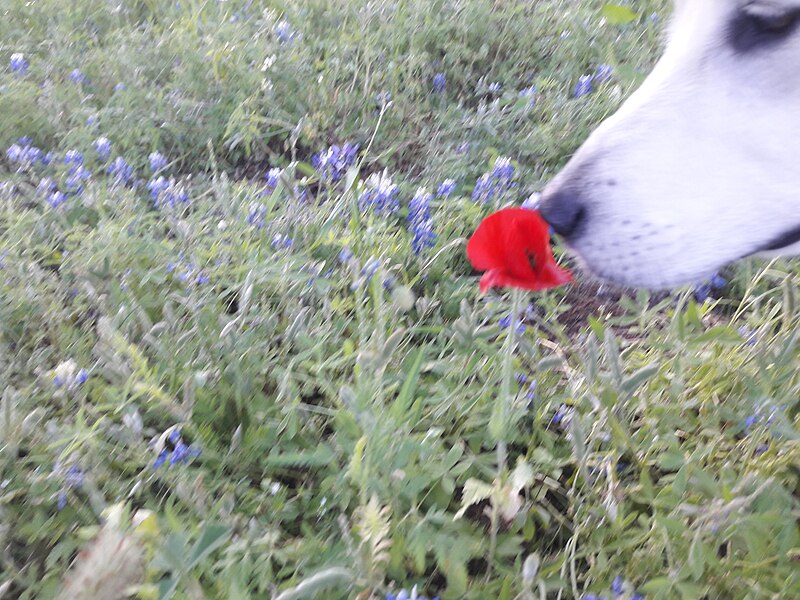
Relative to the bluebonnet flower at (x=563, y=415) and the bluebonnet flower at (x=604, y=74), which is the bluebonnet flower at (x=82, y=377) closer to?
the bluebonnet flower at (x=563, y=415)

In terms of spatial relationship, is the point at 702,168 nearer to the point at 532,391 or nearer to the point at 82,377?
the point at 532,391

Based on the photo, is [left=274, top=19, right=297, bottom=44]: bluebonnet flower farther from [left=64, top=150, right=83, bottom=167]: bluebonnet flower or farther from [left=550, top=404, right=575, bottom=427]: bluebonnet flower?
[left=550, top=404, right=575, bottom=427]: bluebonnet flower

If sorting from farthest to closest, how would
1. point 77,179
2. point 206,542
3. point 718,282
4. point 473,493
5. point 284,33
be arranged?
point 284,33
point 77,179
point 718,282
point 473,493
point 206,542

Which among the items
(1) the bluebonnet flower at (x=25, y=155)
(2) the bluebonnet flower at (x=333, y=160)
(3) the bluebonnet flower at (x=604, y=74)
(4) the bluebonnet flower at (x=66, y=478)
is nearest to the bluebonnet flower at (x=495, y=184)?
(2) the bluebonnet flower at (x=333, y=160)

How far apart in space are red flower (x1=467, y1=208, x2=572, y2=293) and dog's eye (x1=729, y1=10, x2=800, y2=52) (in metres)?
0.62

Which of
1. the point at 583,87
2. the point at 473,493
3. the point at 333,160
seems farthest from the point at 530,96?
the point at 473,493

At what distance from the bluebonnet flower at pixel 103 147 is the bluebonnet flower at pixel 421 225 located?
1011 mm

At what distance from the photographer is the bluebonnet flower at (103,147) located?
6.88 feet

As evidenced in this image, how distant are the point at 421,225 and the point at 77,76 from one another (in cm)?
164

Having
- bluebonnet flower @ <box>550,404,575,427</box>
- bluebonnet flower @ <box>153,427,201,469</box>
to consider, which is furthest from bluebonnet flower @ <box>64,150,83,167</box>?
bluebonnet flower @ <box>550,404,575,427</box>

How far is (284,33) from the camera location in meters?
2.66

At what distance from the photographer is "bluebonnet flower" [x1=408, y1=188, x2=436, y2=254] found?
5.82ft

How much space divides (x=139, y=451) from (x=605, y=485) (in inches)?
33.9

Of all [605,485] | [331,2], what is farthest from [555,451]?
[331,2]
